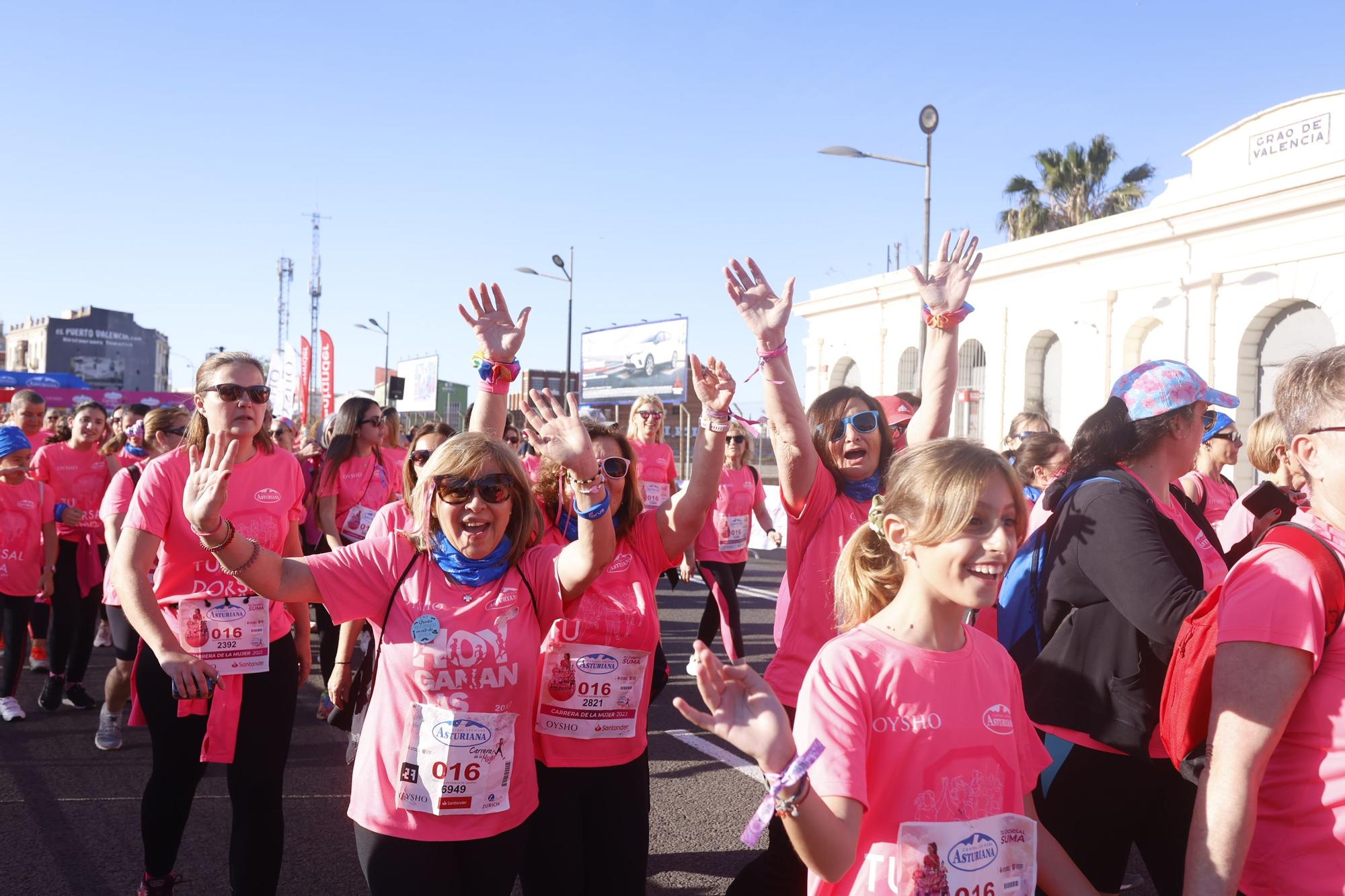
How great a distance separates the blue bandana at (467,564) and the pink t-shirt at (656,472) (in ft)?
19.0

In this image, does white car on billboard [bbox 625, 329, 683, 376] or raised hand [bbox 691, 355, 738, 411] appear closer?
raised hand [bbox 691, 355, 738, 411]

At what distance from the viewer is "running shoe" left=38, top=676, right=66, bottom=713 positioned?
21.8ft

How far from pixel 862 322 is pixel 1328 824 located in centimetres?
3030

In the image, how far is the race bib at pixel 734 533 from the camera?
8.19m

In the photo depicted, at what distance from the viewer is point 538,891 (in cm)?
301

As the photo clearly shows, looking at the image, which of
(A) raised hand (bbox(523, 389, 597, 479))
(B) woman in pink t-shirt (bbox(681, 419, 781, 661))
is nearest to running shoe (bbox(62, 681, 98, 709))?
(B) woman in pink t-shirt (bbox(681, 419, 781, 661))

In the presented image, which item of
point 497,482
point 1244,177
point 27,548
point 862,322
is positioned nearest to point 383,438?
point 27,548

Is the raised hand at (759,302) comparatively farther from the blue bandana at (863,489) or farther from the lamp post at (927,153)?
the lamp post at (927,153)

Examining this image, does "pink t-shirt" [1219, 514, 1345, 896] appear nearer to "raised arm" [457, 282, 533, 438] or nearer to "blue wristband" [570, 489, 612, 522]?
"blue wristband" [570, 489, 612, 522]

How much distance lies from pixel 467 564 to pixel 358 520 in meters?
4.53

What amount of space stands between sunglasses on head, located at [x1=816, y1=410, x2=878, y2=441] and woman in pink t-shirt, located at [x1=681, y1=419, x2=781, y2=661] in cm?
396

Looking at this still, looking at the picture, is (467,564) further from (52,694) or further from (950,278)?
(52,694)

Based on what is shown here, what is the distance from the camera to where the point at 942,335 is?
3.67 m

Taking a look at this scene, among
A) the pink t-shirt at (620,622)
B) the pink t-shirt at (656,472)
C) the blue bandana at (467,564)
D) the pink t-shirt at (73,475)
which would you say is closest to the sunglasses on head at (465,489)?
the blue bandana at (467,564)
